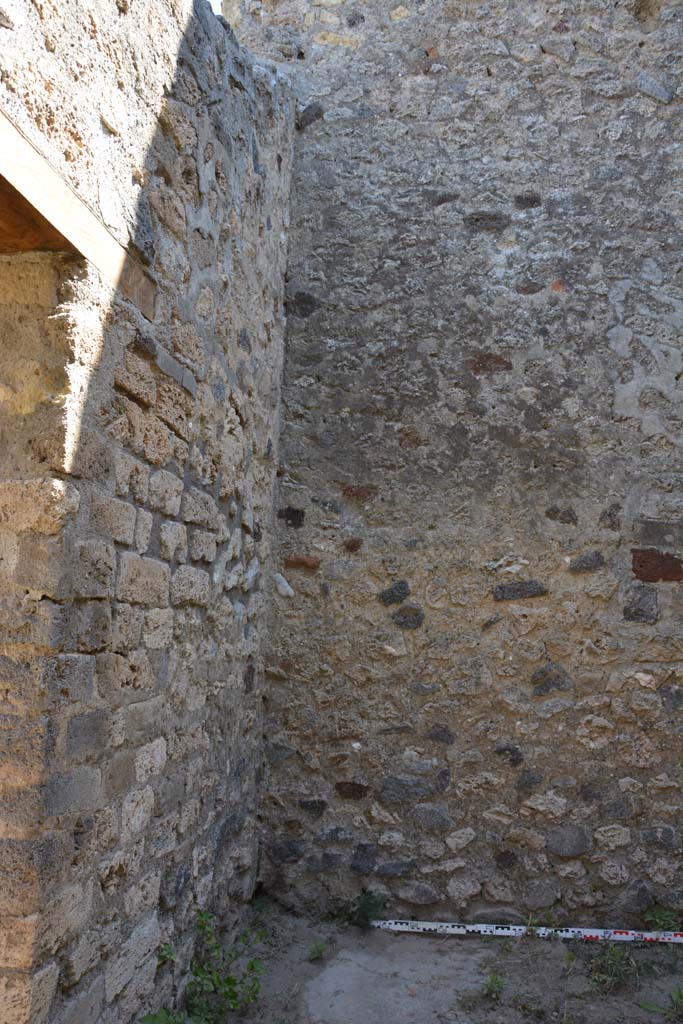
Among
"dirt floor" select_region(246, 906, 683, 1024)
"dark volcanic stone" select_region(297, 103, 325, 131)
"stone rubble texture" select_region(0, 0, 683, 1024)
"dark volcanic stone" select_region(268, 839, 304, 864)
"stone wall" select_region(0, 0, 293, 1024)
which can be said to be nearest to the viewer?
"stone wall" select_region(0, 0, 293, 1024)

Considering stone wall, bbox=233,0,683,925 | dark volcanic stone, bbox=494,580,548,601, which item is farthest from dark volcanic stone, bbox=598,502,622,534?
dark volcanic stone, bbox=494,580,548,601

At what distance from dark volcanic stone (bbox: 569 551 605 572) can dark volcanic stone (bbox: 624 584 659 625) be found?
17cm

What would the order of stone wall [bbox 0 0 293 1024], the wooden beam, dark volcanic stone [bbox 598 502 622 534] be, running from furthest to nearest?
dark volcanic stone [bbox 598 502 622 534]
stone wall [bbox 0 0 293 1024]
the wooden beam

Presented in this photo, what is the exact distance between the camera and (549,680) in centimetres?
328

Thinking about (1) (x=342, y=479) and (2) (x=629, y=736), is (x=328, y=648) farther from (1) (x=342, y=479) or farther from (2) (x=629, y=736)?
(2) (x=629, y=736)

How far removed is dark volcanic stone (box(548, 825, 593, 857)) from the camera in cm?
314

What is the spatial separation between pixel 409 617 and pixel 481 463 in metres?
0.72

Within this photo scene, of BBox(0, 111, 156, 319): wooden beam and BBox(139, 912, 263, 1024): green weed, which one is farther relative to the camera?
BBox(139, 912, 263, 1024): green weed

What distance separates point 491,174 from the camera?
12.2 ft

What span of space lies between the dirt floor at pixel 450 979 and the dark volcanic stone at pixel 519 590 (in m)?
1.28

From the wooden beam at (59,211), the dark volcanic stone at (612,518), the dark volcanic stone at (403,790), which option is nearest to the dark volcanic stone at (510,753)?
the dark volcanic stone at (403,790)

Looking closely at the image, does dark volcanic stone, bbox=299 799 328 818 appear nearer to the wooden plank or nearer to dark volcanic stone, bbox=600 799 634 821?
dark volcanic stone, bbox=600 799 634 821

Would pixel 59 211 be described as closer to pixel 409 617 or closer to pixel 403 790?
pixel 409 617

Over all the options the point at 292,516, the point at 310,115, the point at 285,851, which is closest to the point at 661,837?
the point at 285,851
